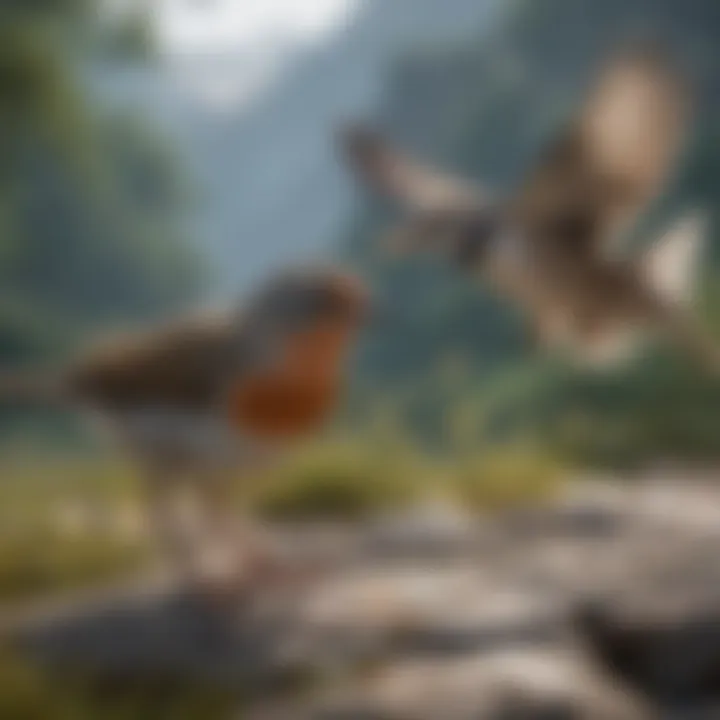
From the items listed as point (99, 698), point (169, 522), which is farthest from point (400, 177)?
point (99, 698)

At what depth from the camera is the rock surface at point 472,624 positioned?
116 centimetres

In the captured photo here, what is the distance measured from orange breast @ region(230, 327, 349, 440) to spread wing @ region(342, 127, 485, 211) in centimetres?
14

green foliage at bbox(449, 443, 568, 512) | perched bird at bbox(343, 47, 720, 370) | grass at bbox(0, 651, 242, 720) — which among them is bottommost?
grass at bbox(0, 651, 242, 720)

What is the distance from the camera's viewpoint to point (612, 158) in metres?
1.22

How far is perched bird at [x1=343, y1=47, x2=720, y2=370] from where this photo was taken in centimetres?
123

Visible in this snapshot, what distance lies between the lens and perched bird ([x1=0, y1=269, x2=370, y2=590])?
116 centimetres

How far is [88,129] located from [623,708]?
26.4 inches

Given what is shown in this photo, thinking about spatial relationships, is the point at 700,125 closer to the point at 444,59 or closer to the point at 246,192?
the point at 444,59

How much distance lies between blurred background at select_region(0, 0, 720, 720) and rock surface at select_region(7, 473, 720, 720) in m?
0.03

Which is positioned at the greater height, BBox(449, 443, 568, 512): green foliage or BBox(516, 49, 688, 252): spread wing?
BBox(516, 49, 688, 252): spread wing

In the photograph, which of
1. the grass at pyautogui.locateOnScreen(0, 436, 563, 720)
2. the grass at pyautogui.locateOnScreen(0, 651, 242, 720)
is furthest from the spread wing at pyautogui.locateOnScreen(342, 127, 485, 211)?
the grass at pyautogui.locateOnScreen(0, 651, 242, 720)

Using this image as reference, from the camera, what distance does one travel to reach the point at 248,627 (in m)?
1.19

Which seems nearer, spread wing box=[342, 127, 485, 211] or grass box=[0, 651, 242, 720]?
grass box=[0, 651, 242, 720]

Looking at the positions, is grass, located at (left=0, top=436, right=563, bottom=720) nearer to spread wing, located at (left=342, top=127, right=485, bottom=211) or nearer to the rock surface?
the rock surface
